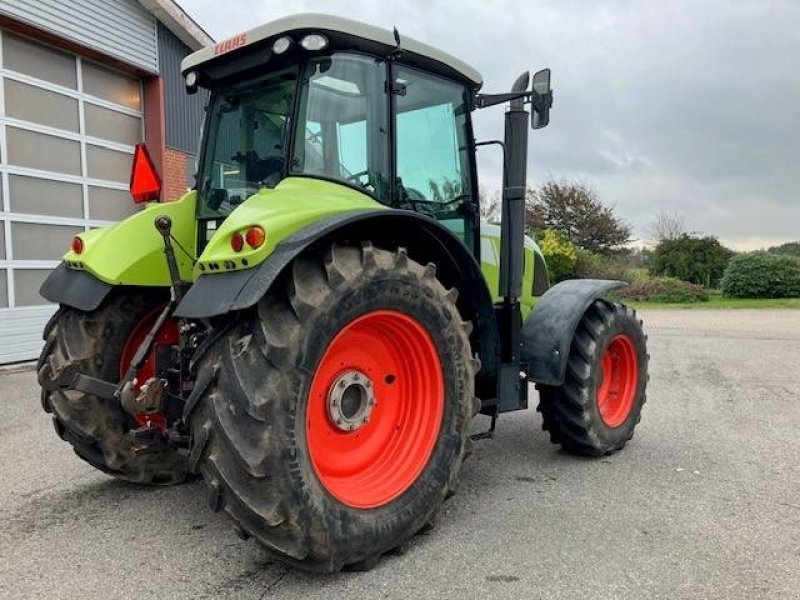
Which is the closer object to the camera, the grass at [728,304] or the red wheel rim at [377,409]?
the red wheel rim at [377,409]

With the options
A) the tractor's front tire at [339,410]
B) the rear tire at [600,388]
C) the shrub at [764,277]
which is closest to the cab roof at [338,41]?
the tractor's front tire at [339,410]

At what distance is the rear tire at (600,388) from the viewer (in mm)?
4219

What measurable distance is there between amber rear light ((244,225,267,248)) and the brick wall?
826 cm

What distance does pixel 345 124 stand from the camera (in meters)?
3.37

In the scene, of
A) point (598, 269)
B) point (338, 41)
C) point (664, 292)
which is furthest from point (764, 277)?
point (338, 41)

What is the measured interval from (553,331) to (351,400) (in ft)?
5.34

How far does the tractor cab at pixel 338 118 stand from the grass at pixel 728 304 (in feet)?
62.0

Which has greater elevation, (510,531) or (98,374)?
(98,374)

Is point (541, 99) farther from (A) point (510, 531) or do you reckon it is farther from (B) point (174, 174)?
(B) point (174, 174)

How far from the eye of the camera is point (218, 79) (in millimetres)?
3688

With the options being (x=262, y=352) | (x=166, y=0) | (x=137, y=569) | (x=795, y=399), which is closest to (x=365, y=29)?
(x=262, y=352)

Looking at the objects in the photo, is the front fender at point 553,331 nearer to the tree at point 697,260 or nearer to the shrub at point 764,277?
the shrub at point 764,277

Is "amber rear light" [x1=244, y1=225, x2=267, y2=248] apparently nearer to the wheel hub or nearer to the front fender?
the wheel hub

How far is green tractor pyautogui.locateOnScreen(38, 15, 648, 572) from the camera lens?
8.29ft
